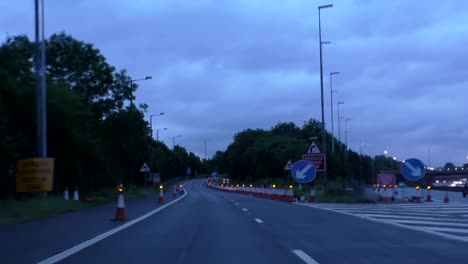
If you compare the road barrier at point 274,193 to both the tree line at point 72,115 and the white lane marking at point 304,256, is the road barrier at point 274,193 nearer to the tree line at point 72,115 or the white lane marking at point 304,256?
the tree line at point 72,115

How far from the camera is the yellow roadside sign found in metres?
30.6

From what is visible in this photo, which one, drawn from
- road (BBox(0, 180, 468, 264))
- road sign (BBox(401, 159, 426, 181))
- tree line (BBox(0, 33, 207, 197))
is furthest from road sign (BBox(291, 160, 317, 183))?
road (BBox(0, 180, 468, 264))

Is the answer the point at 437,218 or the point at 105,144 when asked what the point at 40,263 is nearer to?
the point at 437,218

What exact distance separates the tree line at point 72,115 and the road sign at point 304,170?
13.2 m

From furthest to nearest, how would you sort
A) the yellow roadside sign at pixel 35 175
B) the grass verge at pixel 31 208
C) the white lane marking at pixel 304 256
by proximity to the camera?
the yellow roadside sign at pixel 35 175 < the grass verge at pixel 31 208 < the white lane marking at pixel 304 256

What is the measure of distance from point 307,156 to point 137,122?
70.5 ft

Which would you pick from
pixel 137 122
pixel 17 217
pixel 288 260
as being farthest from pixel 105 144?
pixel 288 260

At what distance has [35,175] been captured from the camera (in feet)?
101

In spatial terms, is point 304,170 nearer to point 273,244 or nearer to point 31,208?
point 31,208

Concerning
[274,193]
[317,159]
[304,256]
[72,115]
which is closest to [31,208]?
[72,115]

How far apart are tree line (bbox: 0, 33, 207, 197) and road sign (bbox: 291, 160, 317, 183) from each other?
43.2 ft

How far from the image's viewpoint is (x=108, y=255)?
47.6ft

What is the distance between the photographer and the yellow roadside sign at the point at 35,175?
30609mm

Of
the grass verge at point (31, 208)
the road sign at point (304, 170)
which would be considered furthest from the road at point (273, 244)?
the road sign at point (304, 170)
